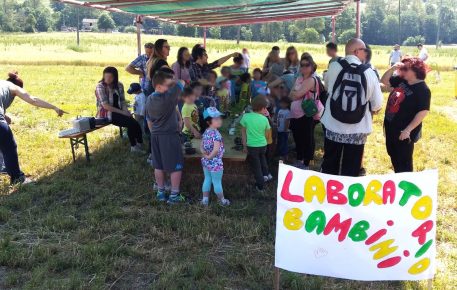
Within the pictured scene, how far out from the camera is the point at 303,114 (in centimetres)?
588

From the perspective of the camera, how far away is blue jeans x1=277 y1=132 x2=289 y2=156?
6.59 metres

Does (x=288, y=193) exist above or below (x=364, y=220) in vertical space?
above

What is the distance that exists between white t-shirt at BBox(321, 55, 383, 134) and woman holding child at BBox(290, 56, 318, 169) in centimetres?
96

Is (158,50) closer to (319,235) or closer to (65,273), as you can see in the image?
(65,273)

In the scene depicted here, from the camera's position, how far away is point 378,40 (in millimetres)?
107625

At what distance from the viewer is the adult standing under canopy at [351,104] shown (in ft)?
13.6

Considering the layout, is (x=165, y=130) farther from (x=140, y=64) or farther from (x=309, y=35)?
(x=309, y=35)

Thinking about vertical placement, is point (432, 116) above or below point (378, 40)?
below

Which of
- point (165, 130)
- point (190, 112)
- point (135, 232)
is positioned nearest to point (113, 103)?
point (190, 112)

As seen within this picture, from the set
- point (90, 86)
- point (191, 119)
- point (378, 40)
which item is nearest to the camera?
point (191, 119)

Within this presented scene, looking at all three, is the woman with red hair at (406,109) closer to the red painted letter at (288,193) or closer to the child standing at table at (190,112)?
the red painted letter at (288,193)

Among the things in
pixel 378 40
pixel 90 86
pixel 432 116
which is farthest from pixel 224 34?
pixel 432 116

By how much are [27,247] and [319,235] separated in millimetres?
2890

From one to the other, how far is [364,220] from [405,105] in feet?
6.69
